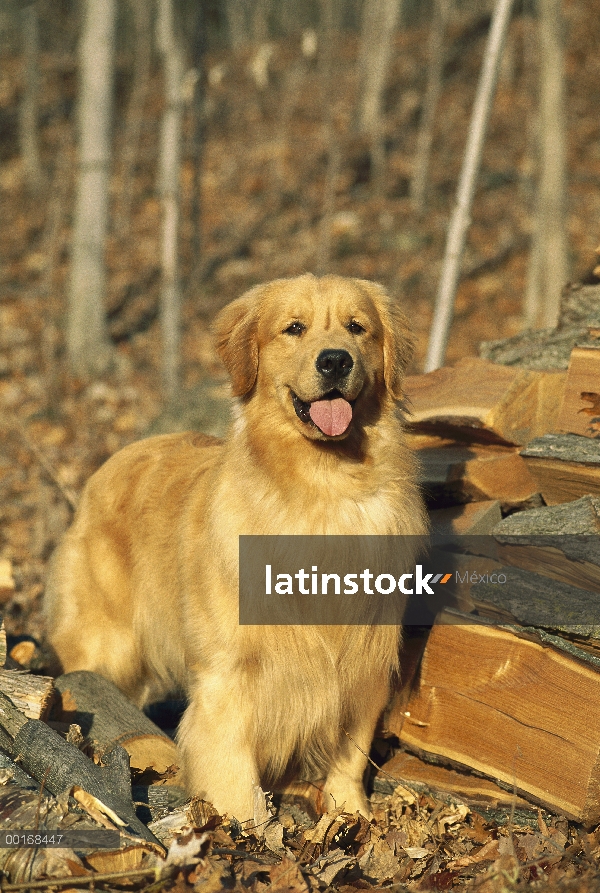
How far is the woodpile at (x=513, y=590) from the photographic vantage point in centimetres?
331

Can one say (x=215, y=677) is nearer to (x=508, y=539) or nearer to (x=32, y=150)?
(x=508, y=539)

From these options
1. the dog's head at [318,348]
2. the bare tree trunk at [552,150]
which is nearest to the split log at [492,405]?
the dog's head at [318,348]

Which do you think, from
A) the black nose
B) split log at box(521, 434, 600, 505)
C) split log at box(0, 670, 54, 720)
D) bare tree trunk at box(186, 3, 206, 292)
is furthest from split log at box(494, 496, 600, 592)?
bare tree trunk at box(186, 3, 206, 292)

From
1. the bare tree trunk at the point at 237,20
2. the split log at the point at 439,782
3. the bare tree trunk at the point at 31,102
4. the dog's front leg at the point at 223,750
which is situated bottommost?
the split log at the point at 439,782

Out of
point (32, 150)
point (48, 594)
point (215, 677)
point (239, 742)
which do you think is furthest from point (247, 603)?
point (32, 150)

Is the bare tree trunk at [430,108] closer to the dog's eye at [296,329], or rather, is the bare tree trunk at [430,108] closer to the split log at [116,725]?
the dog's eye at [296,329]

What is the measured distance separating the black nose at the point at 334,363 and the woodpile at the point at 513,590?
1.02m

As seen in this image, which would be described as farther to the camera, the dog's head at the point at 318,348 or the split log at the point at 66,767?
the dog's head at the point at 318,348

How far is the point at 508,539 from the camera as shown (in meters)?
3.65

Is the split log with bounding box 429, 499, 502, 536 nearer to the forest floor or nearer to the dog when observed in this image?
the dog

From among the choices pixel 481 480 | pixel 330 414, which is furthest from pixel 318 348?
pixel 481 480

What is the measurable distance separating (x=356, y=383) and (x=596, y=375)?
4.22ft

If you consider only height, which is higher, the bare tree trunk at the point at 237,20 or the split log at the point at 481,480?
the bare tree trunk at the point at 237,20


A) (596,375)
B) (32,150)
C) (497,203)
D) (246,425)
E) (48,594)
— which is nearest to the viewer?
(246,425)
